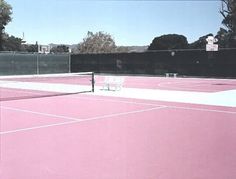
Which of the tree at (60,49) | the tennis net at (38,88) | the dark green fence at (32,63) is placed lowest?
the tennis net at (38,88)

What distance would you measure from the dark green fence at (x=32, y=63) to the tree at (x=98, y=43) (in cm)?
1736

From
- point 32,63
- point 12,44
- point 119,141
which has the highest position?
point 12,44

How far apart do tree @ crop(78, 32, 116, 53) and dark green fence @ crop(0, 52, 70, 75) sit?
17359mm

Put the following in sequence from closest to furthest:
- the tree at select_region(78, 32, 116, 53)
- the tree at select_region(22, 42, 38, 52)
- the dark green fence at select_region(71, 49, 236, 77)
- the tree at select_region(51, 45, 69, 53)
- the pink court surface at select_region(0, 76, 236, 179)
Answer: the pink court surface at select_region(0, 76, 236, 179)
the dark green fence at select_region(71, 49, 236, 77)
the tree at select_region(78, 32, 116, 53)
the tree at select_region(22, 42, 38, 52)
the tree at select_region(51, 45, 69, 53)

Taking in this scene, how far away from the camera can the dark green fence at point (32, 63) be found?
38375 millimetres

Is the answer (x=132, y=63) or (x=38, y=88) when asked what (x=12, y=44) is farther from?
(x=38, y=88)

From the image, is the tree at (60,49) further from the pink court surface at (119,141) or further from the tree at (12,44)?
the pink court surface at (119,141)

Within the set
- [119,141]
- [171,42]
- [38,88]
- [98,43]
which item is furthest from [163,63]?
[119,141]

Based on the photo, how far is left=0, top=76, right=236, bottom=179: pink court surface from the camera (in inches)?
242

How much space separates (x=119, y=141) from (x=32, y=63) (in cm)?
A: 3357

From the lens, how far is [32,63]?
40688 mm

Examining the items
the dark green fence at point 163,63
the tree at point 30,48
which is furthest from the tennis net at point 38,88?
the tree at point 30,48

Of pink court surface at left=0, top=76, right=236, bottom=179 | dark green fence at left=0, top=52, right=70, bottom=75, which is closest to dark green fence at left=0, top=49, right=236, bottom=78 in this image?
dark green fence at left=0, top=52, right=70, bottom=75

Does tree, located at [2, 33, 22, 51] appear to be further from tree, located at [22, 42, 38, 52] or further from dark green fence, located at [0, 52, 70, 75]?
dark green fence, located at [0, 52, 70, 75]
